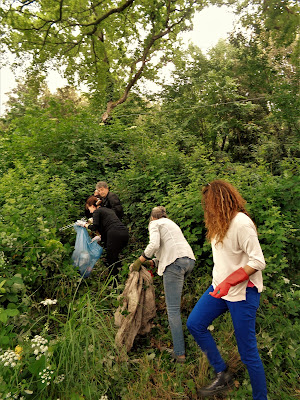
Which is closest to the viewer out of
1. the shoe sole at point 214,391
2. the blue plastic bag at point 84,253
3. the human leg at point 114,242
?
the shoe sole at point 214,391

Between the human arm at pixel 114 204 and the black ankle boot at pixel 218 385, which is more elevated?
the human arm at pixel 114 204

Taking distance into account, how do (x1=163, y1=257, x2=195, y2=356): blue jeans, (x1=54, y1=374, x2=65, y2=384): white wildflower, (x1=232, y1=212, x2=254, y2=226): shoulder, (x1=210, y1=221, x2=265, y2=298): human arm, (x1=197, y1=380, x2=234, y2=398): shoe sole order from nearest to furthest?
(x1=210, y1=221, x2=265, y2=298): human arm, (x1=232, y1=212, x2=254, y2=226): shoulder, (x1=54, y1=374, x2=65, y2=384): white wildflower, (x1=197, y1=380, x2=234, y2=398): shoe sole, (x1=163, y1=257, x2=195, y2=356): blue jeans

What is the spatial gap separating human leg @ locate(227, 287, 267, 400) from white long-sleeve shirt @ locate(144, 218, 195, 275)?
91 centimetres

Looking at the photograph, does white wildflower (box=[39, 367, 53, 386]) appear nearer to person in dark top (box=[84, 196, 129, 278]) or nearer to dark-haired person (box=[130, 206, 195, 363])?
dark-haired person (box=[130, 206, 195, 363])

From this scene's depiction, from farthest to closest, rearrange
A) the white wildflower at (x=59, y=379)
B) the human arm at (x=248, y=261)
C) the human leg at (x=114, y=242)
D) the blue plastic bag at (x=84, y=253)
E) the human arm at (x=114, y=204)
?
the human arm at (x=114, y=204), the human leg at (x=114, y=242), the blue plastic bag at (x=84, y=253), the white wildflower at (x=59, y=379), the human arm at (x=248, y=261)

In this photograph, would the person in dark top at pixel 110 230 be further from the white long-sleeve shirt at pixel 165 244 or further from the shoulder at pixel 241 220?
the shoulder at pixel 241 220

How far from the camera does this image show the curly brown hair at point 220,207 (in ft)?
6.86

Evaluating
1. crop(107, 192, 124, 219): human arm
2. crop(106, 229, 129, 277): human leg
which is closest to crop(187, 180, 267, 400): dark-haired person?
crop(106, 229, 129, 277): human leg

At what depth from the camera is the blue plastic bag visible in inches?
150

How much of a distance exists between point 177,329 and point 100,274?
1629 millimetres

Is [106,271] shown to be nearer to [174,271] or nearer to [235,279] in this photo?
[174,271]

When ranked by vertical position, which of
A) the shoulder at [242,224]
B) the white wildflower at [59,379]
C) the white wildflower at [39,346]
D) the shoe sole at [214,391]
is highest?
the shoulder at [242,224]

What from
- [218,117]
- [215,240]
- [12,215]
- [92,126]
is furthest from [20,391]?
[218,117]

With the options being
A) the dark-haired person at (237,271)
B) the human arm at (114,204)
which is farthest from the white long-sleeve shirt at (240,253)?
the human arm at (114,204)
